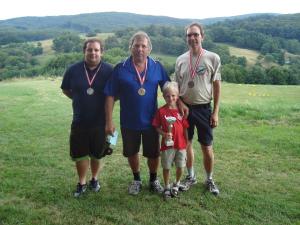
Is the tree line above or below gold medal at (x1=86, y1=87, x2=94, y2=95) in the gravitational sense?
below

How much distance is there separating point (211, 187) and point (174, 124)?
114 centimetres

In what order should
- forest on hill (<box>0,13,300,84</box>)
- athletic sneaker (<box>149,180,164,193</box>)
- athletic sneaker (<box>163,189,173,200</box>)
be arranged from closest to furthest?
athletic sneaker (<box>163,189,173,200</box>) → athletic sneaker (<box>149,180,164,193</box>) → forest on hill (<box>0,13,300,84</box>)

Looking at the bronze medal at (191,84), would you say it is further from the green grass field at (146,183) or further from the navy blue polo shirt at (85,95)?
the green grass field at (146,183)

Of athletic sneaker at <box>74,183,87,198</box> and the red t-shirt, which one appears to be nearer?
the red t-shirt

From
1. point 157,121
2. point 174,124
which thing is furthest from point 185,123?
point 157,121

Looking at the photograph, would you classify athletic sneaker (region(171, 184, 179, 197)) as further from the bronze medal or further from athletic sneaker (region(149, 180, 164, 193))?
the bronze medal

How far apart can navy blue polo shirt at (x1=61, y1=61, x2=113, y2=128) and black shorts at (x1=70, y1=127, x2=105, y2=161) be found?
8 centimetres

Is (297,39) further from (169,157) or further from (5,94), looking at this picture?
(169,157)

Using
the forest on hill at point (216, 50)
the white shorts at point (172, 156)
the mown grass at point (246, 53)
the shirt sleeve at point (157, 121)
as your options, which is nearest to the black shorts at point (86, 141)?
the shirt sleeve at point (157, 121)

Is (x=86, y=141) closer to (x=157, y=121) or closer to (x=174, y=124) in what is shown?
(x=157, y=121)

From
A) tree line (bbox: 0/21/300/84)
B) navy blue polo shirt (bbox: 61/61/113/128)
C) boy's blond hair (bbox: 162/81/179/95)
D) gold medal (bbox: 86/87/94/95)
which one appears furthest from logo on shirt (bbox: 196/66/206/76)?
tree line (bbox: 0/21/300/84)

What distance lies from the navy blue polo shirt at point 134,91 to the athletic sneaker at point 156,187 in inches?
36.4

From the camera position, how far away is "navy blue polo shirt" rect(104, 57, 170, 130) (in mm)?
4988

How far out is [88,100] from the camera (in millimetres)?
5082
